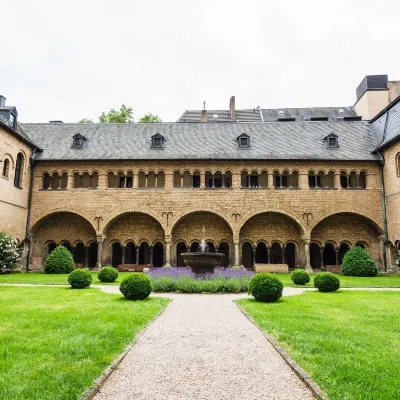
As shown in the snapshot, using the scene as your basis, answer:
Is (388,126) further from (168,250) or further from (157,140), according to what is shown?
(168,250)

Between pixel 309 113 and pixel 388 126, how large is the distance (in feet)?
58.3

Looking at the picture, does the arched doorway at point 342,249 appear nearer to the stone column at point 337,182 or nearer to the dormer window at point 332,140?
the stone column at point 337,182

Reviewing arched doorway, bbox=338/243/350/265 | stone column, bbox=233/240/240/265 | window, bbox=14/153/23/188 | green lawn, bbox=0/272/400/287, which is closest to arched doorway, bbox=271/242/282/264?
stone column, bbox=233/240/240/265

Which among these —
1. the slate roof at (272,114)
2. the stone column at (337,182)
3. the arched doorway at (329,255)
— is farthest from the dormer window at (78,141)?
the arched doorway at (329,255)

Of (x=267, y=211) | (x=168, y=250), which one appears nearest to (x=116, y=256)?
(x=168, y=250)

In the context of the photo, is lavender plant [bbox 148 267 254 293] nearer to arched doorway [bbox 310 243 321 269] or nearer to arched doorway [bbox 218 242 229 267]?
arched doorway [bbox 218 242 229 267]

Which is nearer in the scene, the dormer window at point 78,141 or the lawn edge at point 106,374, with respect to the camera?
the lawn edge at point 106,374

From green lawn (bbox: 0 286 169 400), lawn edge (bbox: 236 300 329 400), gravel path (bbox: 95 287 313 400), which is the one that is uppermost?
green lawn (bbox: 0 286 169 400)

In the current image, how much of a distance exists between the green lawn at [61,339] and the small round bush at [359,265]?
1476 centimetres

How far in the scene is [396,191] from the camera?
23.4 meters

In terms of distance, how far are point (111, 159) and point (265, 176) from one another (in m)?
11.6

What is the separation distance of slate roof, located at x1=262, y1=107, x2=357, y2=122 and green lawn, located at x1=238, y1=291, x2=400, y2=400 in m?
35.0

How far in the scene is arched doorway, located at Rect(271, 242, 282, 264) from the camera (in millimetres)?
27594

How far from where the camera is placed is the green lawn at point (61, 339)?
3941 millimetres
